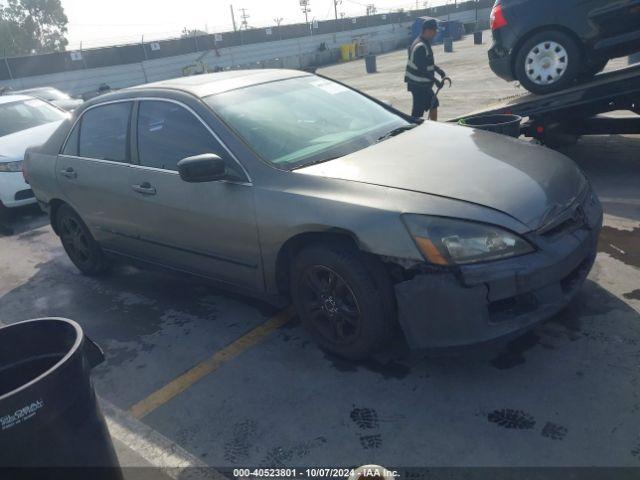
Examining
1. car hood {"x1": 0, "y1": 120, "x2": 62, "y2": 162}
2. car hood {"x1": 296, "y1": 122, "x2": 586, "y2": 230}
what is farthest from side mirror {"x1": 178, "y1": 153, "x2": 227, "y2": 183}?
car hood {"x1": 0, "y1": 120, "x2": 62, "y2": 162}

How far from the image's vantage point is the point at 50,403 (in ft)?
6.12

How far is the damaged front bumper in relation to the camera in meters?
2.55

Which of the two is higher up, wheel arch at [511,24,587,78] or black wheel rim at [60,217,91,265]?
wheel arch at [511,24,587,78]

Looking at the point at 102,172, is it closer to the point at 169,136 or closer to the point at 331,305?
the point at 169,136

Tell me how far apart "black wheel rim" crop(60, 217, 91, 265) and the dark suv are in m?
5.21

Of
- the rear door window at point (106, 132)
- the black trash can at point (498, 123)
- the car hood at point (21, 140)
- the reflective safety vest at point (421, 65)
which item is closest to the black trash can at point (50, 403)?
the rear door window at point (106, 132)

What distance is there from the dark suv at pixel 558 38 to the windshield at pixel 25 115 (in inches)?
266

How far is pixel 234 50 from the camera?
3416 centimetres

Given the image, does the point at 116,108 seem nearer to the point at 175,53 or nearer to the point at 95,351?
the point at 95,351

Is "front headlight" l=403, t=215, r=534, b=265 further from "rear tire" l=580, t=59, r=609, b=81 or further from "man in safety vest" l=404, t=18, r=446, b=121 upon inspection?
"man in safety vest" l=404, t=18, r=446, b=121

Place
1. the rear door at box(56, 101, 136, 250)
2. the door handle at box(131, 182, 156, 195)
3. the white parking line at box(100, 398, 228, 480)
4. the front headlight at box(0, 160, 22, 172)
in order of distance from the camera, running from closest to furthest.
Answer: the white parking line at box(100, 398, 228, 480), the door handle at box(131, 182, 156, 195), the rear door at box(56, 101, 136, 250), the front headlight at box(0, 160, 22, 172)

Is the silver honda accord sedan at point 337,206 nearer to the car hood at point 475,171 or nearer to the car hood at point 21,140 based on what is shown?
the car hood at point 475,171

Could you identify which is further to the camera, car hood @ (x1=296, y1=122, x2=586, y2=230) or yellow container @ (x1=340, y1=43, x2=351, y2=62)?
yellow container @ (x1=340, y1=43, x2=351, y2=62)

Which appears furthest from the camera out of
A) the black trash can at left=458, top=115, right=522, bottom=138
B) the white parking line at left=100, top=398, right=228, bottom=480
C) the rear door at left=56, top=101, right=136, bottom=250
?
the black trash can at left=458, top=115, right=522, bottom=138
